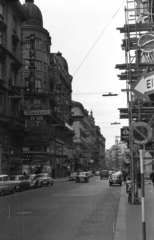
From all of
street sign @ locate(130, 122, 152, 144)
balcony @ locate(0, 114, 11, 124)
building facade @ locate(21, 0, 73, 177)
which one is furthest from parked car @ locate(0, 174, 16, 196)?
street sign @ locate(130, 122, 152, 144)

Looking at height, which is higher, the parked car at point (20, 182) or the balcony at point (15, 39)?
the balcony at point (15, 39)

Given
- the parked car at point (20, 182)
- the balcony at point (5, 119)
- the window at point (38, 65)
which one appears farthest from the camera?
the window at point (38, 65)

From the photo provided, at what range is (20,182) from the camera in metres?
32.8

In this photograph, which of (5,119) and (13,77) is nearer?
(5,119)

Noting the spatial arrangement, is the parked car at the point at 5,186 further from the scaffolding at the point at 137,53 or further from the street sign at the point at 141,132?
the street sign at the point at 141,132

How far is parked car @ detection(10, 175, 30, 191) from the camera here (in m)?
32.5

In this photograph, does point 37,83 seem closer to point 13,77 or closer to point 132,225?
point 13,77

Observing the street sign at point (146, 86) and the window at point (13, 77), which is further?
the window at point (13, 77)

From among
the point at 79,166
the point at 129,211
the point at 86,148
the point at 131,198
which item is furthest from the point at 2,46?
the point at 86,148

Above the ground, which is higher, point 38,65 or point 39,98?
point 38,65

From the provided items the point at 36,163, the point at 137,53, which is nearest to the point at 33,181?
the point at 36,163

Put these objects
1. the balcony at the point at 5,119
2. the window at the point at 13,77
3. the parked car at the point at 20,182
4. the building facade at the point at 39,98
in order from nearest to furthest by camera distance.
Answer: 1. the parked car at the point at 20,182
2. the balcony at the point at 5,119
3. the window at the point at 13,77
4. the building facade at the point at 39,98

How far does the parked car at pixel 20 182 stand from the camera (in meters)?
32.5

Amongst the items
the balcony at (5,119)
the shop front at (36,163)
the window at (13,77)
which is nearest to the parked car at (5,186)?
the balcony at (5,119)
